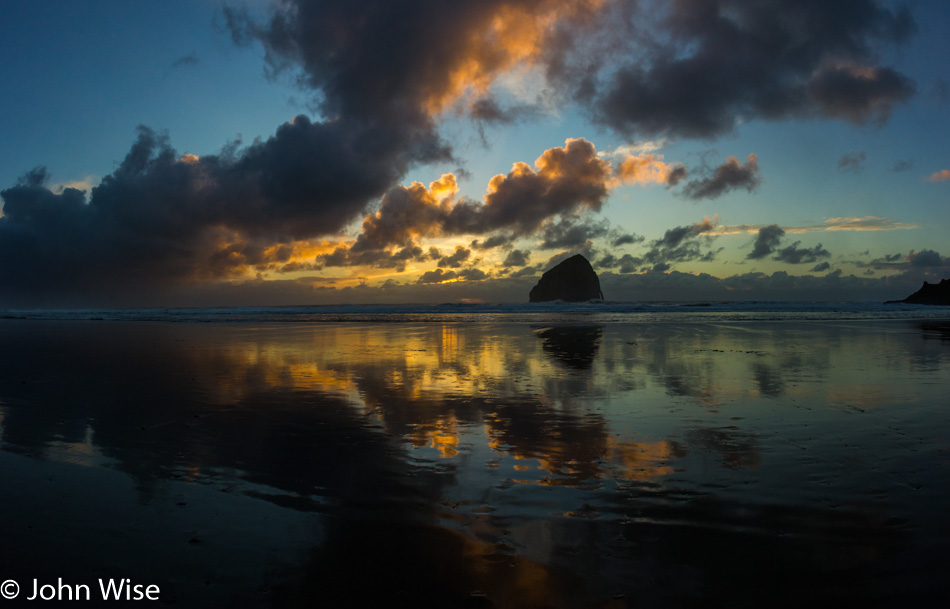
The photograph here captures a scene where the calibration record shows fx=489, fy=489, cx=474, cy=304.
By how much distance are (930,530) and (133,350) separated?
23183mm

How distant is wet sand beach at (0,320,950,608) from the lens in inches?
140

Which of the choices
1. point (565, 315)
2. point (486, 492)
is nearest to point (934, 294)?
point (565, 315)

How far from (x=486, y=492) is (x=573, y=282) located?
149 metres

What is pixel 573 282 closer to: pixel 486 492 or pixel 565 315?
pixel 565 315

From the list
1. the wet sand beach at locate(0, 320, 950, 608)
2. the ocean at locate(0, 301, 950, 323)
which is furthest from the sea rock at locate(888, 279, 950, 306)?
the wet sand beach at locate(0, 320, 950, 608)

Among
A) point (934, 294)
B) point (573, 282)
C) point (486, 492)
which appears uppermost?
point (573, 282)

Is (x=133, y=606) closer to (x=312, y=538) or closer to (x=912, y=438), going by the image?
(x=312, y=538)

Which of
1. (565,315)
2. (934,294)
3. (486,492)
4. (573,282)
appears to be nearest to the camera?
(486,492)

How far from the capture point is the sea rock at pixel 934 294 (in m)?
77.4

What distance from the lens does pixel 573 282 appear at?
150750mm

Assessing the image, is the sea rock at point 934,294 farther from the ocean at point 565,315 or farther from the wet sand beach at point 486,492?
the wet sand beach at point 486,492

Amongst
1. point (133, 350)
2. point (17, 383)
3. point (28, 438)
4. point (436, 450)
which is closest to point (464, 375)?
point (436, 450)

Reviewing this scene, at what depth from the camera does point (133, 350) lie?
63.7 feet

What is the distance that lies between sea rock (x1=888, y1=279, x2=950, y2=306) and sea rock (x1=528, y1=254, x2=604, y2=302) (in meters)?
76.7
